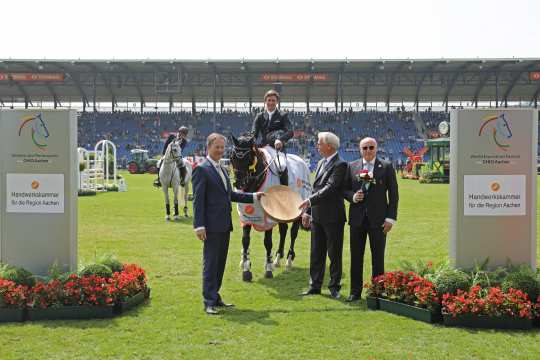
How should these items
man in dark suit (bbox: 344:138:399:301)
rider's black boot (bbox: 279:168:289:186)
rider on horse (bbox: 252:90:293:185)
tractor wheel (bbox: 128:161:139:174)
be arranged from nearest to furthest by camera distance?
1. man in dark suit (bbox: 344:138:399:301)
2. rider's black boot (bbox: 279:168:289:186)
3. rider on horse (bbox: 252:90:293:185)
4. tractor wheel (bbox: 128:161:139:174)

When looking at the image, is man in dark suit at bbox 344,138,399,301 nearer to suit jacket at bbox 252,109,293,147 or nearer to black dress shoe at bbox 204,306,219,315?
black dress shoe at bbox 204,306,219,315

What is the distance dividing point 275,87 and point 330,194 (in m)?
46.6

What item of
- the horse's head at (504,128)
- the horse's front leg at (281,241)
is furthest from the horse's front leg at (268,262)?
the horse's head at (504,128)

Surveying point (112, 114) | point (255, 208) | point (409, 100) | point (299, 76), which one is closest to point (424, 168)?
point (299, 76)

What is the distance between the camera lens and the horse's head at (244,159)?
8.15m

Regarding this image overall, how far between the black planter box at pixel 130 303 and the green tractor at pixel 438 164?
30171mm

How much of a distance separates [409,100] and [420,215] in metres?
46.2

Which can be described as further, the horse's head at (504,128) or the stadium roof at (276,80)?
the stadium roof at (276,80)

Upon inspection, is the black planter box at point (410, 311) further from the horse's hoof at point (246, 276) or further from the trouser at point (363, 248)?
the horse's hoof at point (246, 276)

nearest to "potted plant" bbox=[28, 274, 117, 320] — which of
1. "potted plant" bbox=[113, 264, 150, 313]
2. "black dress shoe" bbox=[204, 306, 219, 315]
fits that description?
"potted plant" bbox=[113, 264, 150, 313]

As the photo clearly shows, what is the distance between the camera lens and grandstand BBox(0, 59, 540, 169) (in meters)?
51.4

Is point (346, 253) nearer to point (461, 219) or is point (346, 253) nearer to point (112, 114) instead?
point (461, 219)

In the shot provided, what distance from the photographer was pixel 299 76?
52375 mm

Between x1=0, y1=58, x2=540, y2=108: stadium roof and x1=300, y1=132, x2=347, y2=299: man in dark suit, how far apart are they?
4370 cm
